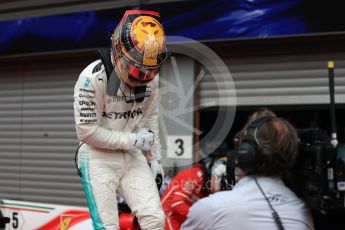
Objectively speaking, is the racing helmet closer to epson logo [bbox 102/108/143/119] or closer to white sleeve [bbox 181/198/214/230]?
epson logo [bbox 102/108/143/119]

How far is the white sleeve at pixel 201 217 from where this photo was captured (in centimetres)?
189

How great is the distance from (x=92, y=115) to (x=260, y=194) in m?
1.54

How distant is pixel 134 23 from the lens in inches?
122

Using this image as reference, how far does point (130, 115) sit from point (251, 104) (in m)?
3.11

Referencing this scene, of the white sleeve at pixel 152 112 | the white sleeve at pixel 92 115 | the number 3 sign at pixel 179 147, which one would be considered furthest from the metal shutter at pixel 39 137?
the white sleeve at pixel 92 115

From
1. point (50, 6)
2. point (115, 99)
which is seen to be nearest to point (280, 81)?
point (115, 99)

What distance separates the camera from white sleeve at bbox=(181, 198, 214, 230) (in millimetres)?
1891

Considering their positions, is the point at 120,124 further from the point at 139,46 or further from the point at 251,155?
the point at 251,155

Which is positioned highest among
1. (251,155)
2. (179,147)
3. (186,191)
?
(251,155)

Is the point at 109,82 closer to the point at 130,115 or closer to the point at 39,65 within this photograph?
the point at 130,115

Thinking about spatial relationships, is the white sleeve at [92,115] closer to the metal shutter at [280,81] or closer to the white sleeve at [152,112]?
the white sleeve at [152,112]

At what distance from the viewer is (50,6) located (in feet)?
23.8

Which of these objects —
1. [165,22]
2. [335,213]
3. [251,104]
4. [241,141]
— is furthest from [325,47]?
[241,141]

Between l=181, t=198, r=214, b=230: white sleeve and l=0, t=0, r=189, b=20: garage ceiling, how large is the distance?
4.82 m
